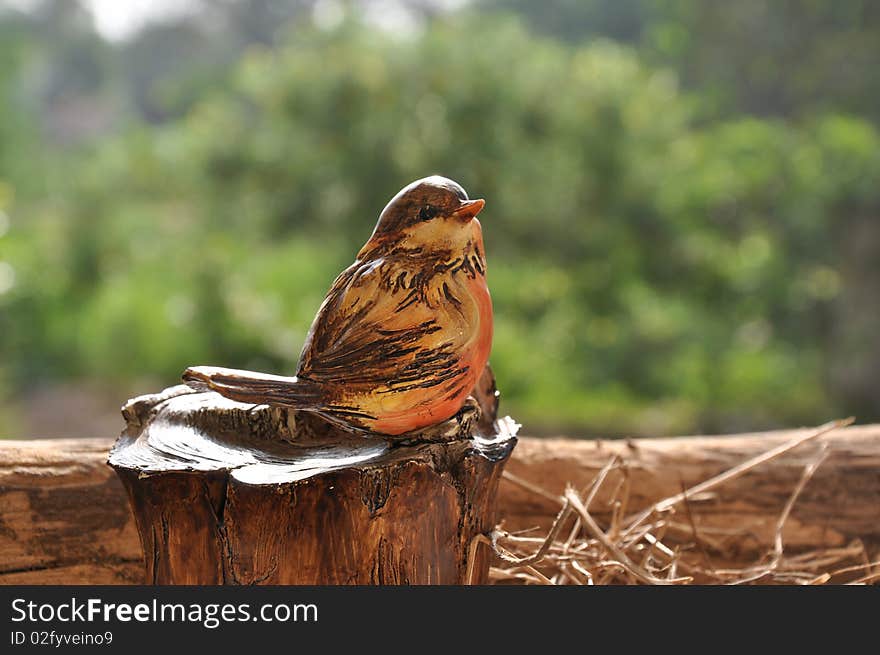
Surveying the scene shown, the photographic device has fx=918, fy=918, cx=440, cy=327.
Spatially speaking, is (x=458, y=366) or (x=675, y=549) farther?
(x=675, y=549)

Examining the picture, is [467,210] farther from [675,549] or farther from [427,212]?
[675,549]

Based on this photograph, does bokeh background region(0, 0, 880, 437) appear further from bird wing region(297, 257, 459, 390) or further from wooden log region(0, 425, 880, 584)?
bird wing region(297, 257, 459, 390)

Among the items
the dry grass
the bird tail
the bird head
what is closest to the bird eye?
the bird head

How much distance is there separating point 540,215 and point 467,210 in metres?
1.85

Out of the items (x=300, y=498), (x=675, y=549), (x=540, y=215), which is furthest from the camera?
(x=540, y=215)

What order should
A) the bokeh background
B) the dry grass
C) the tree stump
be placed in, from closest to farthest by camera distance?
the tree stump < the dry grass < the bokeh background

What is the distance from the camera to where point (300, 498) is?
716mm

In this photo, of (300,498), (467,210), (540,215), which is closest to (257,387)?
(300,498)

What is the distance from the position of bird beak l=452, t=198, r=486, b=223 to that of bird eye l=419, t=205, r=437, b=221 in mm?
17

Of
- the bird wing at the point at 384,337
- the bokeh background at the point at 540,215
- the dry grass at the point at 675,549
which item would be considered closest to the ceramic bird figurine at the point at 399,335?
the bird wing at the point at 384,337

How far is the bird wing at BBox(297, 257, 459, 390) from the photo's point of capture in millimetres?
765

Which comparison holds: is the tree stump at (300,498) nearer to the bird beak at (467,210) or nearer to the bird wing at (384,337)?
the bird wing at (384,337)

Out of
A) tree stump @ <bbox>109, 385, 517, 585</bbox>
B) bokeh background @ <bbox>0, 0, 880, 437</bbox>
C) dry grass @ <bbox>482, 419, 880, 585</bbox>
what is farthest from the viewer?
bokeh background @ <bbox>0, 0, 880, 437</bbox>

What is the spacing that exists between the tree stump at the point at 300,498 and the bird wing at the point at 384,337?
0.21ft
